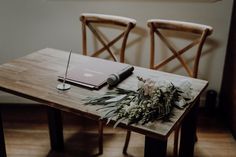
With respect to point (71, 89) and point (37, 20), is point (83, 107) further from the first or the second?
point (37, 20)

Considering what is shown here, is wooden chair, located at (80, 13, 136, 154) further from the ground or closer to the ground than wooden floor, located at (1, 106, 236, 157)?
further from the ground

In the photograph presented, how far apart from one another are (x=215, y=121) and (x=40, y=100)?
1685 mm

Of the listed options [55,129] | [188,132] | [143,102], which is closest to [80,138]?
[55,129]

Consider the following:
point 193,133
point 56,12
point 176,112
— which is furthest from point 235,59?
point 56,12

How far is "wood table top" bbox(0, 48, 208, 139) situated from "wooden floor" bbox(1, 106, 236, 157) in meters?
0.73

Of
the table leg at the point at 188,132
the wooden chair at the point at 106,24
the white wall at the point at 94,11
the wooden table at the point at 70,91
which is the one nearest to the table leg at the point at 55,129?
the wooden table at the point at 70,91

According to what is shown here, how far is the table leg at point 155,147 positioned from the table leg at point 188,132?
1.49 ft

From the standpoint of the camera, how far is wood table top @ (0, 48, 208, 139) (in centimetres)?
153

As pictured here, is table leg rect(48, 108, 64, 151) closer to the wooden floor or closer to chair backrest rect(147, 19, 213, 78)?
the wooden floor

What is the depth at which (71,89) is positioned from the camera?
1.85m

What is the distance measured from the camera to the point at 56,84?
189 centimetres

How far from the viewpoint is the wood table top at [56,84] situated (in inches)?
60.4

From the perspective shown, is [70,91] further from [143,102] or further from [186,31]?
[186,31]

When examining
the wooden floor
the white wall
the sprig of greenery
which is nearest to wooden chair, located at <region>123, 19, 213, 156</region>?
the wooden floor
